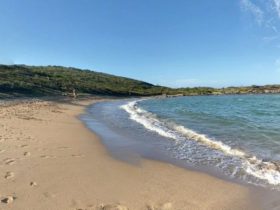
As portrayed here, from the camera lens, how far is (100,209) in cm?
546

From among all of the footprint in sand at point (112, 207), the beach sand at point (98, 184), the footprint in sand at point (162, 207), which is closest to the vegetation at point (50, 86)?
the beach sand at point (98, 184)

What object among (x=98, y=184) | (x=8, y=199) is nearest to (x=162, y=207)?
(x=98, y=184)

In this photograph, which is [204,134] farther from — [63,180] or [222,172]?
[63,180]

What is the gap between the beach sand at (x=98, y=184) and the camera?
18.9 feet

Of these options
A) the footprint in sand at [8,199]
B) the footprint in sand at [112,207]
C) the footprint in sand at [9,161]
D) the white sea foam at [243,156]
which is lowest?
the footprint in sand at [112,207]

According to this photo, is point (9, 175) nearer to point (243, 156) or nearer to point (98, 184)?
point (98, 184)

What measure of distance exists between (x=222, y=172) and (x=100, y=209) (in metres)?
4.12

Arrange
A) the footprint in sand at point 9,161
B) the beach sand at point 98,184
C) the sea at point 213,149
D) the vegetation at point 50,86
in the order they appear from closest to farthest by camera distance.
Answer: the beach sand at point 98,184, the footprint in sand at point 9,161, the sea at point 213,149, the vegetation at point 50,86

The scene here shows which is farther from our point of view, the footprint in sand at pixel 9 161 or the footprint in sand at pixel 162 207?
the footprint in sand at pixel 9 161

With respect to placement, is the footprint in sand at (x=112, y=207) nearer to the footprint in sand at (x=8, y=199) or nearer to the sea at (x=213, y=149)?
the footprint in sand at (x=8, y=199)

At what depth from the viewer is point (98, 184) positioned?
6.75 m

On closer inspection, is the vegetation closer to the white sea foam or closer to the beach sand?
the white sea foam

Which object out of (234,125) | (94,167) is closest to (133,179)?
(94,167)

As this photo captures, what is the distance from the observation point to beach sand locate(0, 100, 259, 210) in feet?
A: 18.9
